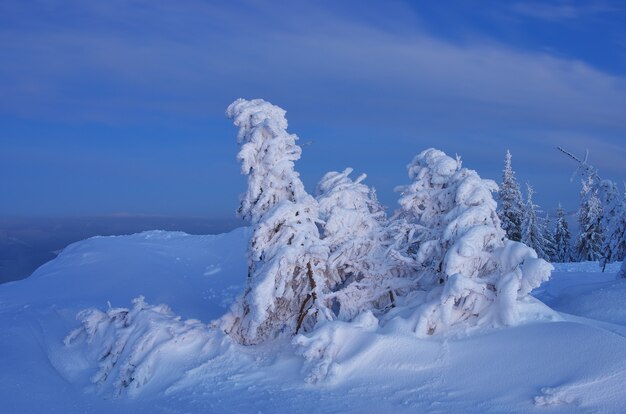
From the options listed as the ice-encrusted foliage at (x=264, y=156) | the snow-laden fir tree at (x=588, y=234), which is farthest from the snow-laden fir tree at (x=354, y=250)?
the snow-laden fir tree at (x=588, y=234)

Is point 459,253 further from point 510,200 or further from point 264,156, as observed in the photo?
point 510,200

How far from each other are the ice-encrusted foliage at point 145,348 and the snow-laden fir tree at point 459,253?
415cm

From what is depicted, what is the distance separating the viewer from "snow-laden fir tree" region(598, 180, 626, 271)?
18.8 m

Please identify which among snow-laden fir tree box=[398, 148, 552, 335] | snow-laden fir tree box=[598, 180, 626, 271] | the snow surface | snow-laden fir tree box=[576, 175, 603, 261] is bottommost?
the snow surface

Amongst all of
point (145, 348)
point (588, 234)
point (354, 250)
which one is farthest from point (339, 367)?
point (588, 234)

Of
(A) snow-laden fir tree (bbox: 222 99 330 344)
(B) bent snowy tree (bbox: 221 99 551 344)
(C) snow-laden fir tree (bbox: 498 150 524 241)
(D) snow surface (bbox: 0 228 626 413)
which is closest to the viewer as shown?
(D) snow surface (bbox: 0 228 626 413)

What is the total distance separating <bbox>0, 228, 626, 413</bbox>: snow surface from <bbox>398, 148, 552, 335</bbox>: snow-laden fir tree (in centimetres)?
46

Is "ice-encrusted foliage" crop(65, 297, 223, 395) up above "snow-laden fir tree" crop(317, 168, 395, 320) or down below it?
below

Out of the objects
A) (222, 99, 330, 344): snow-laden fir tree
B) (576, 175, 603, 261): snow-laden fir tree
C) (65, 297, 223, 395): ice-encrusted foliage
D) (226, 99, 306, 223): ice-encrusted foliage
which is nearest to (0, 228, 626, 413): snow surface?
(65, 297, 223, 395): ice-encrusted foliage

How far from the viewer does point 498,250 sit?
1004cm

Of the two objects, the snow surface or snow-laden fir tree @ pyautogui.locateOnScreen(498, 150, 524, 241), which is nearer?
the snow surface

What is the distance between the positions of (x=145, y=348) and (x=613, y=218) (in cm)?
1715

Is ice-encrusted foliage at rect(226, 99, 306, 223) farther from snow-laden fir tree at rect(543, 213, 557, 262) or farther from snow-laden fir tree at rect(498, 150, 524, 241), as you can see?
snow-laden fir tree at rect(543, 213, 557, 262)

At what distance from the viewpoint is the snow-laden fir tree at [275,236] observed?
443 inches
